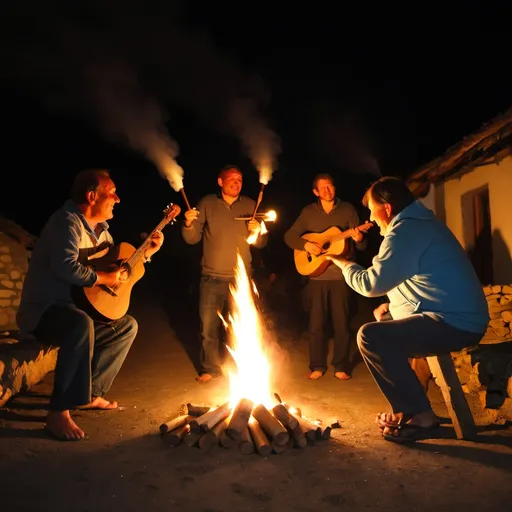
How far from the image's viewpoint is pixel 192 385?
19.9 feet

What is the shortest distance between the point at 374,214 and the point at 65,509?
3.14 metres

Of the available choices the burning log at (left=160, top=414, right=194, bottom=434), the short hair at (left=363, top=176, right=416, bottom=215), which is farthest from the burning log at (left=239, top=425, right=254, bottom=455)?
the short hair at (left=363, top=176, right=416, bottom=215)

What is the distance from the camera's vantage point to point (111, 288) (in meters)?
5.04

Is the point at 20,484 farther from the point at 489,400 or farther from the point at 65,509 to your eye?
the point at 489,400

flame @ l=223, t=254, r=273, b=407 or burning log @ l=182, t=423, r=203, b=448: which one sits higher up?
flame @ l=223, t=254, r=273, b=407

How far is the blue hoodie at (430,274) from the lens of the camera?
4.04m

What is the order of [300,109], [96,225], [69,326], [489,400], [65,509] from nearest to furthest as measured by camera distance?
[65,509], [69,326], [489,400], [96,225], [300,109]

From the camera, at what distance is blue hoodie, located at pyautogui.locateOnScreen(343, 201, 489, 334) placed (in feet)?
13.3

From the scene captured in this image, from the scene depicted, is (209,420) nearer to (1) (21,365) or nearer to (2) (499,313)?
(1) (21,365)

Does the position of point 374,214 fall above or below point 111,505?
above

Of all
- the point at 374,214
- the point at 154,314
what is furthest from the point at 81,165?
the point at 374,214

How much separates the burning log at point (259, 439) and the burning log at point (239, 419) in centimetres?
7

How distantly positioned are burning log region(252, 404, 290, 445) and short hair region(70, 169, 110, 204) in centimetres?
247

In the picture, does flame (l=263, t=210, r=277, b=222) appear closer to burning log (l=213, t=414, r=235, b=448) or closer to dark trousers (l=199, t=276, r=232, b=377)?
dark trousers (l=199, t=276, r=232, b=377)
